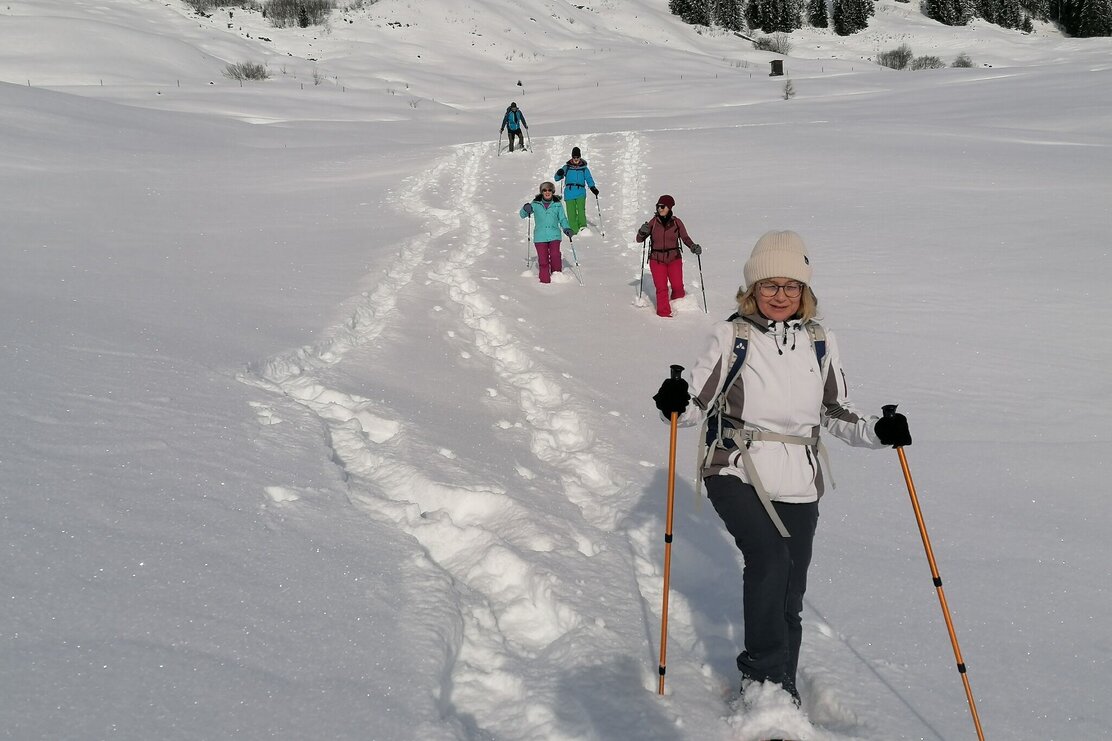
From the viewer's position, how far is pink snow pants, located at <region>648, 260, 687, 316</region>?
8.06 metres

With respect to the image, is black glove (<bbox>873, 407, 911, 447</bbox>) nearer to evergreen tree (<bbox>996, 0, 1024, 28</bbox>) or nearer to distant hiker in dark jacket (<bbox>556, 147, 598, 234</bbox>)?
distant hiker in dark jacket (<bbox>556, 147, 598, 234</bbox>)

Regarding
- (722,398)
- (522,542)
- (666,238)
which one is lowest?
(522,542)

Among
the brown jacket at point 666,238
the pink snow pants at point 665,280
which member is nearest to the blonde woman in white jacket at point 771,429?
the pink snow pants at point 665,280

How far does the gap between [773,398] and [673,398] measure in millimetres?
365

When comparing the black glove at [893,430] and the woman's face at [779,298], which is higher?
the woman's face at [779,298]

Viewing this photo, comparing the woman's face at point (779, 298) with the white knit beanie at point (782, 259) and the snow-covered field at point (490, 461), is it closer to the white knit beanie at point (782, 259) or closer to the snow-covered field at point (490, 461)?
the white knit beanie at point (782, 259)

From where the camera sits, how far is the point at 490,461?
14.6 ft

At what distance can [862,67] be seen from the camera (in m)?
39.3

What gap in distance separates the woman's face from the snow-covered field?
1357 millimetres

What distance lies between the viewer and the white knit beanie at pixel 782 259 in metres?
2.61

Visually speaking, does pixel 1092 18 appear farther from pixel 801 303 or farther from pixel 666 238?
pixel 801 303

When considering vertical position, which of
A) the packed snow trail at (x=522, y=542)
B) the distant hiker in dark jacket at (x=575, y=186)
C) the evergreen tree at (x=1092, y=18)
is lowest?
the packed snow trail at (x=522, y=542)

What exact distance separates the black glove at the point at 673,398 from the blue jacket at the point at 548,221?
23.3 ft

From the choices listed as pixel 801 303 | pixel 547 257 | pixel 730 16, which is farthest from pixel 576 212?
pixel 730 16
